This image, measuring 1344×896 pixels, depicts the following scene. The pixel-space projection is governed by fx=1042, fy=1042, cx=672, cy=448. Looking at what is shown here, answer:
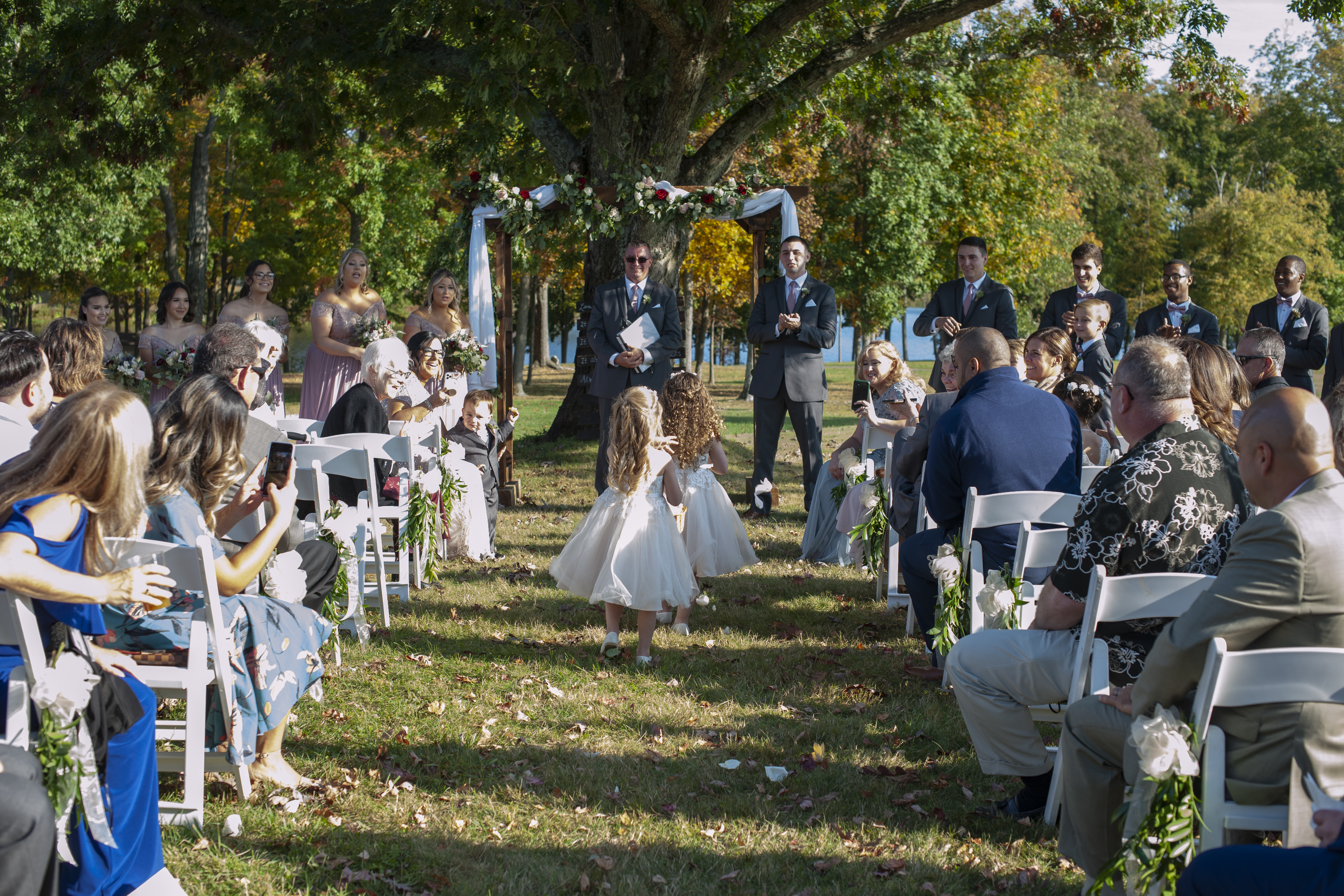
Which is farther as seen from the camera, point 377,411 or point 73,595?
point 377,411

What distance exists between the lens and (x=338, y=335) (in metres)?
10.3

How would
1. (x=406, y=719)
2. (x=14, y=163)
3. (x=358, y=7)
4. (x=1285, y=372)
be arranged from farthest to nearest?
1. (x=14, y=163)
2. (x=358, y=7)
3. (x=1285, y=372)
4. (x=406, y=719)

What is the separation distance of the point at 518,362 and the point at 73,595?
2619 cm

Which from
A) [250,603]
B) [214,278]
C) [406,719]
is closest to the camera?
Answer: [250,603]

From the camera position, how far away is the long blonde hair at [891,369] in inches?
310

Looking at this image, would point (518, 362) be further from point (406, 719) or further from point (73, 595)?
point (73, 595)

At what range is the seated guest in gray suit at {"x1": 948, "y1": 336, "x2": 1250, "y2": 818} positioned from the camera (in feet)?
12.0

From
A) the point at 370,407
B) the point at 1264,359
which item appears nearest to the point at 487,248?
the point at 370,407

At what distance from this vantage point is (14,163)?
16.8m

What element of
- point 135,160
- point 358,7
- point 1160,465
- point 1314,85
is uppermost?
point 1314,85

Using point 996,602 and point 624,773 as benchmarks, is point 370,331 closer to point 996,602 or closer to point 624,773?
point 624,773

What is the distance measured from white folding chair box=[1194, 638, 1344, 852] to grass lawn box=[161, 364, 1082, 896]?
95 centimetres

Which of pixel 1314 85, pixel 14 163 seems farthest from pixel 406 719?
pixel 1314 85

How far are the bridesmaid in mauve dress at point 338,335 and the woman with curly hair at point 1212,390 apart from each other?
7.25 metres
